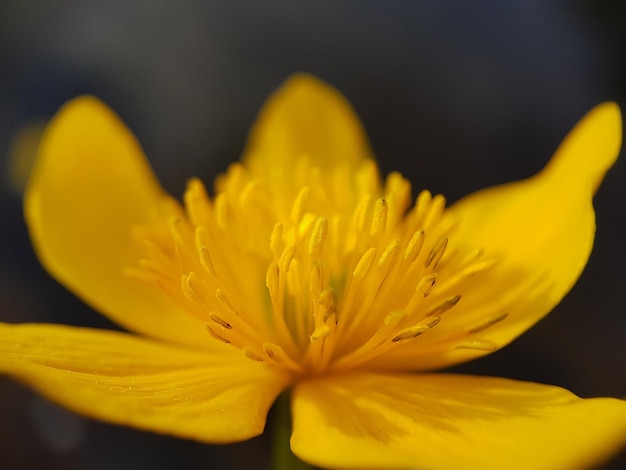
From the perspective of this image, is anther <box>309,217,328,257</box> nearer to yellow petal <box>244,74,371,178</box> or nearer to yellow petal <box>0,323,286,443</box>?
yellow petal <box>0,323,286,443</box>

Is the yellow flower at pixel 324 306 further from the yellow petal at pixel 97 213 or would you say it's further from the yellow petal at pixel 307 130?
the yellow petal at pixel 307 130

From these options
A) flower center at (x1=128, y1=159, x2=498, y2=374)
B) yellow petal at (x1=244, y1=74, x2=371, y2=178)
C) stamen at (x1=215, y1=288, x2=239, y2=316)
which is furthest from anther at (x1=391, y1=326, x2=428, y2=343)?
yellow petal at (x1=244, y1=74, x2=371, y2=178)

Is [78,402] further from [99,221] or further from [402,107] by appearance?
[402,107]

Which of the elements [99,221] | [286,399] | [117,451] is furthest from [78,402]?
[117,451]

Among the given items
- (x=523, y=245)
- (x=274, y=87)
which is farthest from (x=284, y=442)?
(x=274, y=87)

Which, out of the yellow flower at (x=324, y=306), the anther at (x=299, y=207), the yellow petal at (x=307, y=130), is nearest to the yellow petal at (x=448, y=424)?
the yellow flower at (x=324, y=306)

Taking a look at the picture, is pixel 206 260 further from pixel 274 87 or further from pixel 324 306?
pixel 274 87
